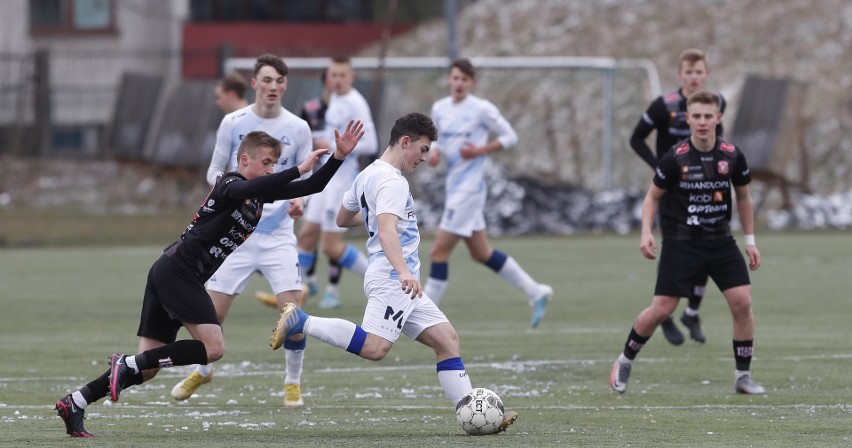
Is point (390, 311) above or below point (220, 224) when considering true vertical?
below

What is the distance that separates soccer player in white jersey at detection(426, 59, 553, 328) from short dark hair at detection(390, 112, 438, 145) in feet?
17.8

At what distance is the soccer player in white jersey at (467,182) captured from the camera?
1379cm

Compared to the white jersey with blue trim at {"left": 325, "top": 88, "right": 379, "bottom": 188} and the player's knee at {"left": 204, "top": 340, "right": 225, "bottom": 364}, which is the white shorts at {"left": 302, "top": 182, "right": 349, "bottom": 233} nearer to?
the white jersey with blue trim at {"left": 325, "top": 88, "right": 379, "bottom": 188}

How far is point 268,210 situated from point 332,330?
2.03 metres

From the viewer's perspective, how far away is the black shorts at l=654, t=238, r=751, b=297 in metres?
9.66

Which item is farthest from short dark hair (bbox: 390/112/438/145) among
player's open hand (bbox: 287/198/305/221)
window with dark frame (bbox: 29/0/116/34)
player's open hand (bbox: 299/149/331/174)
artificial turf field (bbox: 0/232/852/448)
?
window with dark frame (bbox: 29/0/116/34)

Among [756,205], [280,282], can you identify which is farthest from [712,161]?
[756,205]

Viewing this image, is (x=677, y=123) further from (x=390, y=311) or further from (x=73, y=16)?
(x=73, y=16)

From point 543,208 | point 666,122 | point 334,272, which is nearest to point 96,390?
point 666,122

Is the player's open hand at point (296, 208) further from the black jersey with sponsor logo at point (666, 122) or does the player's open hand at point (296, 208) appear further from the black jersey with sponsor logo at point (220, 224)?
the black jersey with sponsor logo at point (666, 122)

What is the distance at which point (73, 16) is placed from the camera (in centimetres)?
3972

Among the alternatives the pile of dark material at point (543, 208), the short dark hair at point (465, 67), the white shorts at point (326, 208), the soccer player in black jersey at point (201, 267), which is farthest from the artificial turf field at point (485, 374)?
the pile of dark material at point (543, 208)

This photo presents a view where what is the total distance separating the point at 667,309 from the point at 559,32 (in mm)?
30229

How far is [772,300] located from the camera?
1559 centimetres
